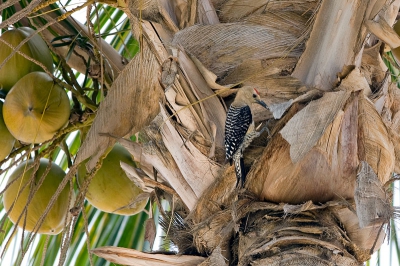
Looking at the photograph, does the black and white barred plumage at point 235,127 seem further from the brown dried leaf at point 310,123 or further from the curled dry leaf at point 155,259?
the curled dry leaf at point 155,259

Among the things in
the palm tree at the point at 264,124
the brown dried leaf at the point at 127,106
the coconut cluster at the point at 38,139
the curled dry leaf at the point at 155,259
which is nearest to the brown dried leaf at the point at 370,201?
the palm tree at the point at 264,124

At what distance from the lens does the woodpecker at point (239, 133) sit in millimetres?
1013

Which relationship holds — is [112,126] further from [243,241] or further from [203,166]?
[243,241]

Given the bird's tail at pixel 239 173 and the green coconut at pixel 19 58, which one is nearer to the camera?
the bird's tail at pixel 239 173

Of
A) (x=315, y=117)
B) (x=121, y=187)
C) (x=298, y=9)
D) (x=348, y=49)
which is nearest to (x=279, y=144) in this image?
(x=315, y=117)

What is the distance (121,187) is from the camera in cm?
143

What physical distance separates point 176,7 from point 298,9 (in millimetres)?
233

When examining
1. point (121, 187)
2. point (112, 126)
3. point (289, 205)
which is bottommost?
point (121, 187)

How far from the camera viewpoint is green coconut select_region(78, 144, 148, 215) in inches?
56.1

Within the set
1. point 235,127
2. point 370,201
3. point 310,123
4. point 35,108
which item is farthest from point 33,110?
point 370,201

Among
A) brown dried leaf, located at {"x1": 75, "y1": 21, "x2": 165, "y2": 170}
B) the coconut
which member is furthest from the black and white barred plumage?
the coconut

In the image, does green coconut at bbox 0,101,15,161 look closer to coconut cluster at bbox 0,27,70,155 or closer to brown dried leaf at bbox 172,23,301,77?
coconut cluster at bbox 0,27,70,155

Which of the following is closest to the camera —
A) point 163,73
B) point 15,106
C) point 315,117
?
point 315,117

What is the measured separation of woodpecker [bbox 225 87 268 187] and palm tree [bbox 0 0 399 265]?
0.05ft
